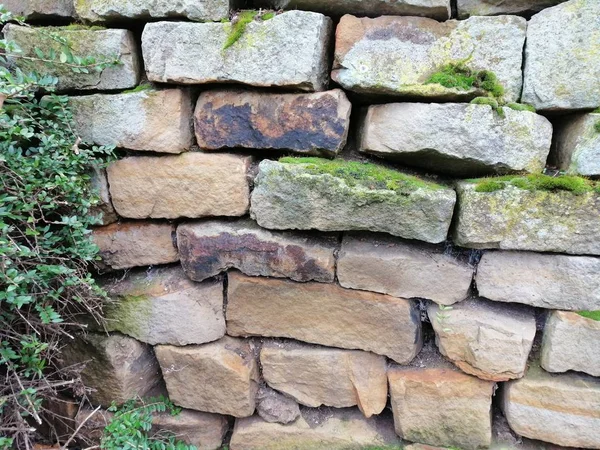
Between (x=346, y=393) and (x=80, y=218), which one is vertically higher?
(x=80, y=218)

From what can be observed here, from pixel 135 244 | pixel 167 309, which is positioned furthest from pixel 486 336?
pixel 135 244

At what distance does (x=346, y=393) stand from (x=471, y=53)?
1620 mm

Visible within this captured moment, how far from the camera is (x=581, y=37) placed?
5.37 ft

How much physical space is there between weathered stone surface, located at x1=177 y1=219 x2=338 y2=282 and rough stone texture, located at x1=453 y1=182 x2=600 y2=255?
0.60 metres

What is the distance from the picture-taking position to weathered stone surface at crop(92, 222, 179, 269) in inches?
81.7

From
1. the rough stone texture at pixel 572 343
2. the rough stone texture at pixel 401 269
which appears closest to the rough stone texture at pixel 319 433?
the rough stone texture at pixel 401 269

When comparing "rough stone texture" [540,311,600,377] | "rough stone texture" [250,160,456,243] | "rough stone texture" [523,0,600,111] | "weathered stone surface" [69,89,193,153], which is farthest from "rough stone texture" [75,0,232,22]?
"rough stone texture" [540,311,600,377]

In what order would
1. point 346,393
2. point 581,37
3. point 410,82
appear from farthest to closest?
point 346,393 → point 410,82 → point 581,37

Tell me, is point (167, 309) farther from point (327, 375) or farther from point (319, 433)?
point (319, 433)

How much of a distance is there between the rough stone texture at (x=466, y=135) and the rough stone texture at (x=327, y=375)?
99 cm

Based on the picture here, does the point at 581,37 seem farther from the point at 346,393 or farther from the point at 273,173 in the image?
the point at 346,393

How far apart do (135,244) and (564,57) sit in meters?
2.00

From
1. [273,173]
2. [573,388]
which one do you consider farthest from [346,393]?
[273,173]

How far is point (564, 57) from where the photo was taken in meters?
1.66
